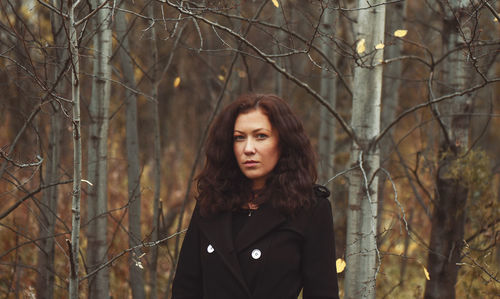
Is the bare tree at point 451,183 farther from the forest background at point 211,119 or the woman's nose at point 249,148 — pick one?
the woman's nose at point 249,148

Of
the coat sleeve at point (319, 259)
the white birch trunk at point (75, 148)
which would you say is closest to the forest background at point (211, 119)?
the white birch trunk at point (75, 148)

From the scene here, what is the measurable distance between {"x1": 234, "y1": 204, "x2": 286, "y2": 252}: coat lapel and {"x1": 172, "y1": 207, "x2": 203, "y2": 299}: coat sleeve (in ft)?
0.80

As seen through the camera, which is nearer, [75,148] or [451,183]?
[75,148]

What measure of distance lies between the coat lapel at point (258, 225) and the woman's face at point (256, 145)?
0.59 ft

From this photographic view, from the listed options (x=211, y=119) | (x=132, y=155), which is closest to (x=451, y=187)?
(x=211, y=119)

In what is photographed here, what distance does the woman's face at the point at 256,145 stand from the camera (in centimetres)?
258

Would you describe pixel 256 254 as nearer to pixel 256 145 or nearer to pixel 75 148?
pixel 256 145

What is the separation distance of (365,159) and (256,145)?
3.00 feet

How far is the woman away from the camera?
8.14 ft

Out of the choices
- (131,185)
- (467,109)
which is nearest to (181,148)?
(131,185)

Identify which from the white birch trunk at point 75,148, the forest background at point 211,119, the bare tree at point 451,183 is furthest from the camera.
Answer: the bare tree at point 451,183

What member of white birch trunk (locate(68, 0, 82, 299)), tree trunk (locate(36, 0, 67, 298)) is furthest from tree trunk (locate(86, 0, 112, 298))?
white birch trunk (locate(68, 0, 82, 299))

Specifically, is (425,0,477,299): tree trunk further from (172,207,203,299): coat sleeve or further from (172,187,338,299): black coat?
(172,207,203,299): coat sleeve

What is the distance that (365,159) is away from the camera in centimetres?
322
